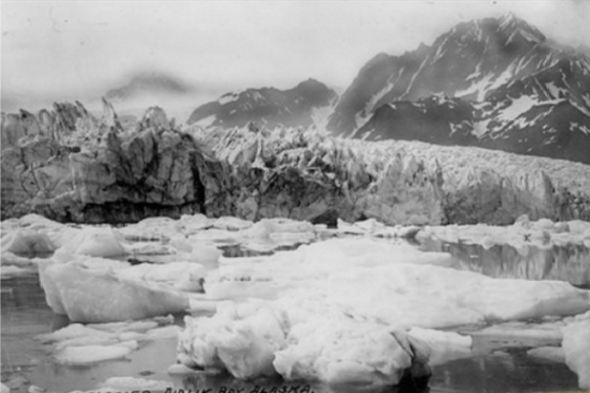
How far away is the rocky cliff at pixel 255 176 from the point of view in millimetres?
3645

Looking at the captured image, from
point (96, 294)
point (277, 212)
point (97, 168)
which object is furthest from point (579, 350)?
point (97, 168)

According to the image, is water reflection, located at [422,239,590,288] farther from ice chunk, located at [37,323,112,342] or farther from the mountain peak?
ice chunk, located at [37,323,112,342]

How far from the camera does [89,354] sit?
284 centimetres

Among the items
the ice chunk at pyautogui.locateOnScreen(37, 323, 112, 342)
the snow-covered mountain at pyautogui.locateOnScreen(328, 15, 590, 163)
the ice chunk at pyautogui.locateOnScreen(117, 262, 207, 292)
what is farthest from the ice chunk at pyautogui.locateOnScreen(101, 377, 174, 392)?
the snow-covered mountain at pyautogui.locateOnScreen(328, 15, 590, 163)

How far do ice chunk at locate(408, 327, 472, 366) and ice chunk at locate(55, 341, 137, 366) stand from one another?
1307 millimetres

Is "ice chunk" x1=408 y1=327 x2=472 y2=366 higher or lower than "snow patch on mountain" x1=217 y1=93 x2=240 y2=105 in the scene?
lower

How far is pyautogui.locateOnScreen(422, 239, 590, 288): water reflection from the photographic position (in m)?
3.88

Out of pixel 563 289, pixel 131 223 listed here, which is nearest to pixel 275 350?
pixel 563 289

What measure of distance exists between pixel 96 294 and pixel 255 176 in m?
2.33

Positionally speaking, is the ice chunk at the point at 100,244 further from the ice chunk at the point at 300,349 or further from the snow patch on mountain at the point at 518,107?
the snow patch on mountain at the point at 518,107

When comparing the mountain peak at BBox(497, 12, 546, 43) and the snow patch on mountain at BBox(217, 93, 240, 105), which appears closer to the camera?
the snow patch on mountain at BBox(217, 93, 240, 105)

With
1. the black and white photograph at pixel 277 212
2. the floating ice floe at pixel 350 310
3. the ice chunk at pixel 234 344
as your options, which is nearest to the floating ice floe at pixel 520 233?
the black and white photograph at pixel 277 212

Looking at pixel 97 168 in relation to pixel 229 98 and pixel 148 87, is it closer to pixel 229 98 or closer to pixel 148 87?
pixel 148 87

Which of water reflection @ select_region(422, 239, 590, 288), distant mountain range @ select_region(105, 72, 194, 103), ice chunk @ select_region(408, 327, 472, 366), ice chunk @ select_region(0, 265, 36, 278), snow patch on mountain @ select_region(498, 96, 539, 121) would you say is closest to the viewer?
ice chunk @ select_region(408, 327, 472, 366)
